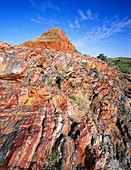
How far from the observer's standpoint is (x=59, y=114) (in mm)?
11398

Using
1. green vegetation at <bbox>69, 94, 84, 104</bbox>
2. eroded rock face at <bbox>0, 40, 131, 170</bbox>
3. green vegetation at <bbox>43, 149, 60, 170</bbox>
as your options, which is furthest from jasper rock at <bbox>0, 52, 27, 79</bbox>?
green vegetation at <bbox>43, 149, 60, 170</bbox>

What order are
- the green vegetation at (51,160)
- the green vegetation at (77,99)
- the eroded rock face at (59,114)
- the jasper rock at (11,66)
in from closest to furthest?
the green vegetation at (51,160), the eroded rock face at (59,114), the jasper rock at (11,66), the green vegetation at (77,99)

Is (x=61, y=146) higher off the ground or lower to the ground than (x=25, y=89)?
lower

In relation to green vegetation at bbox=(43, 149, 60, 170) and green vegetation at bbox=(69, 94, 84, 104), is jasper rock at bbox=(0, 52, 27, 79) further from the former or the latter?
green vegetation at bbox=(43, 149, 60, 170)

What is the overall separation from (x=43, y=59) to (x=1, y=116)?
10.5 metres

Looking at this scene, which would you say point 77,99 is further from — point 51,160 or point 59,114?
point 51,160

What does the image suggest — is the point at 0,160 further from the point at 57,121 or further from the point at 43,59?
the point at 43,59

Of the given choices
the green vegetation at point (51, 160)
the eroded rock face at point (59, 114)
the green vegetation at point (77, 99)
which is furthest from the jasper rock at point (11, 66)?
the green vegetation at point (51, 160)

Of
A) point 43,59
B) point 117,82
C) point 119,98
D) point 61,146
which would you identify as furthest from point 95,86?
point 61,146

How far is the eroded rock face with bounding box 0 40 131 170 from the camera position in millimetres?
8414

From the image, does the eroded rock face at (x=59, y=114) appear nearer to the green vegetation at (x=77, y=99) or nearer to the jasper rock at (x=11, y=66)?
the jasper rock at (x=11, y=66)

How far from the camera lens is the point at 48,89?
13703mm

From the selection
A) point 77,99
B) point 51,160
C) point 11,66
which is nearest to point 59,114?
point 51,160

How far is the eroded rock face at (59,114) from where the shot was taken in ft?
27.6
